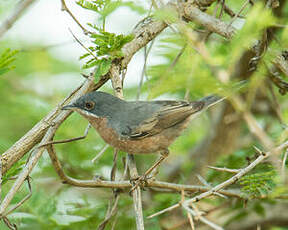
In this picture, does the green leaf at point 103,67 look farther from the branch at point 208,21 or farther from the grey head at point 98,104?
the branch at point 208,21

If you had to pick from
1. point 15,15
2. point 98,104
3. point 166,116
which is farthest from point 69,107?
point 166,116

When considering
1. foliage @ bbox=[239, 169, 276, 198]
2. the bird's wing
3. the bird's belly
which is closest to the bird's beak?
the bird's belly

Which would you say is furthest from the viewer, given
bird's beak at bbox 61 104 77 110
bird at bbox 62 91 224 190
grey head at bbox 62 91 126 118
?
bird at bbox 62 91 224 190

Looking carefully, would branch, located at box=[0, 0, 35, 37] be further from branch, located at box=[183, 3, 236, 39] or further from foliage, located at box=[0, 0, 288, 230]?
branch, located at box=[183, 3, 236, 39]

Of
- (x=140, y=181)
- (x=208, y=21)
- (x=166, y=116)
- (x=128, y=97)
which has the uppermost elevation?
(x=128, y=97)

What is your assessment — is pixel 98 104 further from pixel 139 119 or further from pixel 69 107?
pixel 69 107

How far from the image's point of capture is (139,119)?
16.0 feet

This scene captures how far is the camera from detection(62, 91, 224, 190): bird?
4.59 m

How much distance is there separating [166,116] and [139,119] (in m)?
0.37

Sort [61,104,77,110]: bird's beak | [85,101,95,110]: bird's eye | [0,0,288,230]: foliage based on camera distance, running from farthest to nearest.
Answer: [85,101,95,110]: bird's eye
[61,104,77,110]: bird's beak
[0,0,288,230]: foliage

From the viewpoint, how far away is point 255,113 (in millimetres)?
6621

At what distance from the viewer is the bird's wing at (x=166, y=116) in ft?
16.0

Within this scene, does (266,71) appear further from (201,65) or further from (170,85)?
(201,65)

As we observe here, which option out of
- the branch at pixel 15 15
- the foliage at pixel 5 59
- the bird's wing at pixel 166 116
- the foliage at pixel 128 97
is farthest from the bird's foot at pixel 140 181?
the branch at pixel 15 15
